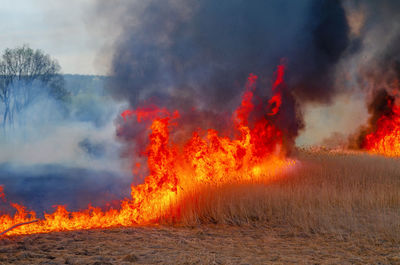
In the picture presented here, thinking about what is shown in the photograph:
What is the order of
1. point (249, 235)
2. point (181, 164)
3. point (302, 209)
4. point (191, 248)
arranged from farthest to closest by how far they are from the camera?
point (181, 164), point (302, 209), point (249, 235), point (191, 248)

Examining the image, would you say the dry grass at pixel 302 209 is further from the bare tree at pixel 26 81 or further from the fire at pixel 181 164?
the bare tree at pixel 26 81

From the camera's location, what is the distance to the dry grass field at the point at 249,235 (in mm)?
7258

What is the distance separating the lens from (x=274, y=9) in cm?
1692

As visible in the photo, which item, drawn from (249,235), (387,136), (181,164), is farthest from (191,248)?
(387,136)

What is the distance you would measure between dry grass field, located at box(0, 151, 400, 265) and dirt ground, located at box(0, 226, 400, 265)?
16 millimetres

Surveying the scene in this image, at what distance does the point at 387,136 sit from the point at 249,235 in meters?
20.1

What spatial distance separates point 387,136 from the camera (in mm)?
26281

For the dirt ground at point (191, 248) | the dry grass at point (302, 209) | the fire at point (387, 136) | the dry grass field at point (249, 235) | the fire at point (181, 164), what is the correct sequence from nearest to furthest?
1. the dirt ground at point (191, 248)
2. the dry grass field at point (249, 235)
3. the dry grass at point (302, 209)
4. the fire at point (181, 164)
5. the fire at point (387, 136)

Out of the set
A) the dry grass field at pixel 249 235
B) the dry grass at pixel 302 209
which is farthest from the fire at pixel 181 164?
the dry grass field at pixel 249 235

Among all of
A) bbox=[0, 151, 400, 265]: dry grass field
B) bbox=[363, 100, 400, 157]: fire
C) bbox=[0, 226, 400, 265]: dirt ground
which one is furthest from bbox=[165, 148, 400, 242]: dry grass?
bbox=[363, 100, 400, 157]: fire

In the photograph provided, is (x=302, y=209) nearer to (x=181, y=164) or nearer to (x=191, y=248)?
(x=191, y=248)

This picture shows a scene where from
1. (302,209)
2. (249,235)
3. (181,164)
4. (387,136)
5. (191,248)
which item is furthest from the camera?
(387,136)

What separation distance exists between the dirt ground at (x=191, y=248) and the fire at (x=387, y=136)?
1779cm

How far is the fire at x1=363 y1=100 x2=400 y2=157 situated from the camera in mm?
25297
